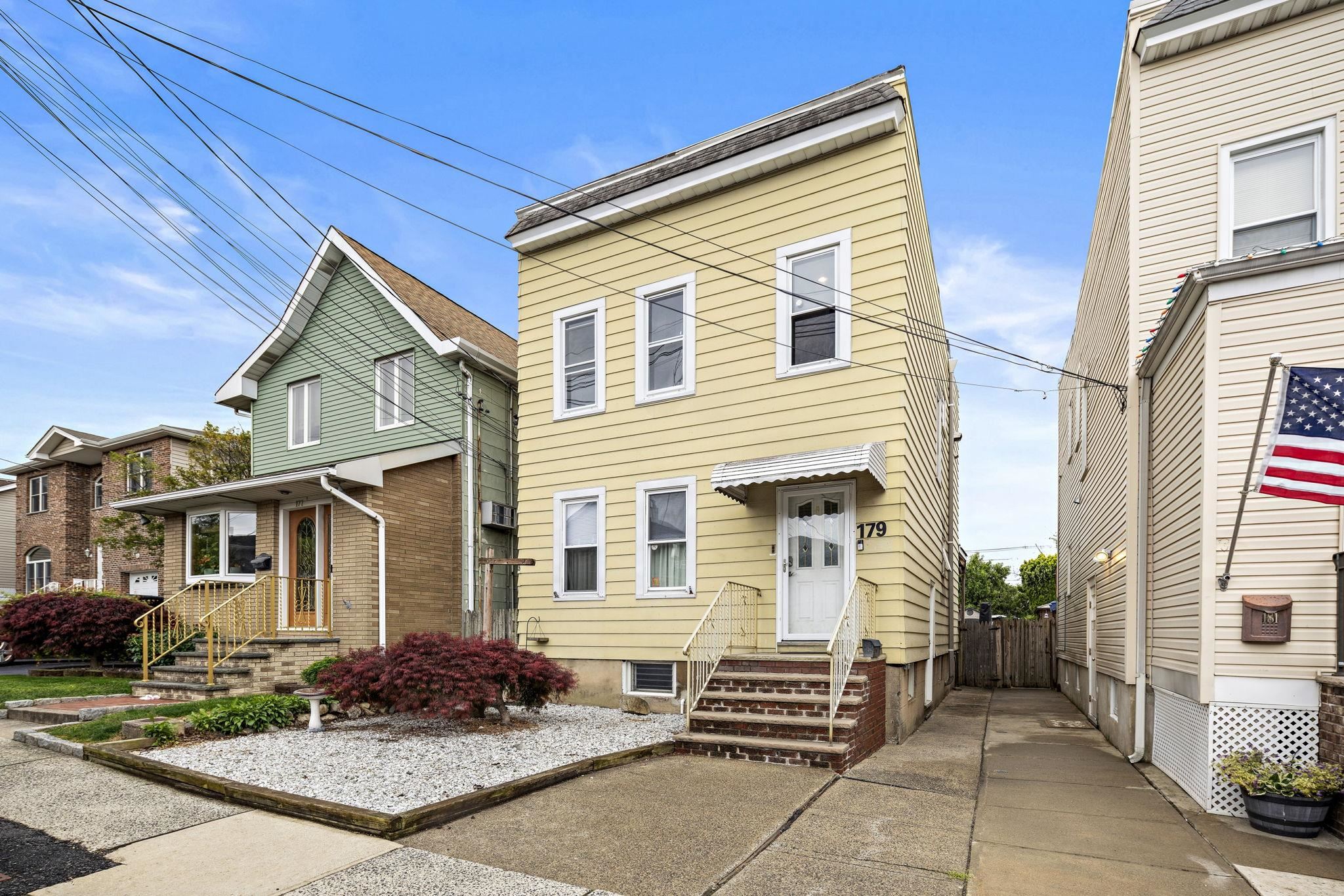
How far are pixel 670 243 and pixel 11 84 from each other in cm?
738

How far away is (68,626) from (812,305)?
49.0ft

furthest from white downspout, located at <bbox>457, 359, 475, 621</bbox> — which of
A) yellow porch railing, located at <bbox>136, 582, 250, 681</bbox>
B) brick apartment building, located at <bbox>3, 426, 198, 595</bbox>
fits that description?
brick apartment building, located at <bbox>3, 426, 198, 595</bbox>

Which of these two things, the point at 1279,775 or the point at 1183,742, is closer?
the point at 1279,775

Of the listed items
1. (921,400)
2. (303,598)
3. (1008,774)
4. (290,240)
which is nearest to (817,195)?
(921,400)

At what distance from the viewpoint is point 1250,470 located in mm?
5867

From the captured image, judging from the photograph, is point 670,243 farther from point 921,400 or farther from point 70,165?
point 70,165

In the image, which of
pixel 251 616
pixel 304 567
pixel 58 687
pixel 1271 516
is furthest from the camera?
pixel 304 567

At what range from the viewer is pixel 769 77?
1474 centimetres

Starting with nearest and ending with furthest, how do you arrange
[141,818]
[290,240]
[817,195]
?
[141,818] → [817,195] → [290,240]

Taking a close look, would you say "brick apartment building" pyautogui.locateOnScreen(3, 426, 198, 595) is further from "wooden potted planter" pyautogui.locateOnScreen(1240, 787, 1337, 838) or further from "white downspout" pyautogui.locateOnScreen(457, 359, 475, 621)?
"wooden potted planter" pyautogui.locateOnScreen(1240, 787, 1337, 838)

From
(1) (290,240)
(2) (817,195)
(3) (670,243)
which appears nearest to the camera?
(2) (817,195)

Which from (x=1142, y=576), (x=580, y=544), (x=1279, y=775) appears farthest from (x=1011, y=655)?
(x=1279, y=775)

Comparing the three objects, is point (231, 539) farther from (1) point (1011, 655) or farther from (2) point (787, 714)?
(1) point (1011, 655)

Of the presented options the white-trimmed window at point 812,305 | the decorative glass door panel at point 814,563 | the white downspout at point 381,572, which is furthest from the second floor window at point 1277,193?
the white downspout at point 381,572
